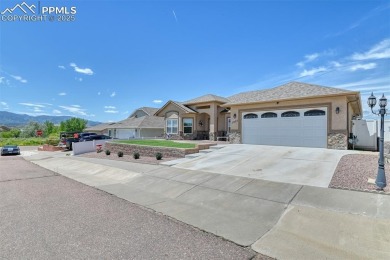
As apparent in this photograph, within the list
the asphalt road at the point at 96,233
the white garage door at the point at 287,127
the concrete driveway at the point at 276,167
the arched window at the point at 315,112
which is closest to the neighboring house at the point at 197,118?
the white garage door at the point at 287,127

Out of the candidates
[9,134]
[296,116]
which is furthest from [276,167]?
[9,134]

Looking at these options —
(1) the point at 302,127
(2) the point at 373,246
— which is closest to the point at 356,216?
(2) the point at 373,246

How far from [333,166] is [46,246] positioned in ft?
34.7

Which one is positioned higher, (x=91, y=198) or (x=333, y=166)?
(x=333, y=166)

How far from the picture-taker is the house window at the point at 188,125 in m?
26.5

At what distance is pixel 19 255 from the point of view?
3746mm

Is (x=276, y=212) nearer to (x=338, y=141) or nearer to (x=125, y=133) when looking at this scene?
(x=338, y=141)

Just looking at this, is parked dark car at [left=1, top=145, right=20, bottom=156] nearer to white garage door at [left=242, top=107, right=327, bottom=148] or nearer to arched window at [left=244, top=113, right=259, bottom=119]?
white garage door at [left=242, top=107, right=327, bottom=148]

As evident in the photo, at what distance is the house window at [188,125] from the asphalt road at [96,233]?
19.6 meters

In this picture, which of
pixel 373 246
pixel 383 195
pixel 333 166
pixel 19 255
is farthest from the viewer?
pixel 333 166

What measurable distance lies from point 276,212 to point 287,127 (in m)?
13.1

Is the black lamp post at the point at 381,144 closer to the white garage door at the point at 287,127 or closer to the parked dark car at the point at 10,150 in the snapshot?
the white garage door at the point at 287,127

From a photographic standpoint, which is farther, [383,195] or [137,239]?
[383,195]

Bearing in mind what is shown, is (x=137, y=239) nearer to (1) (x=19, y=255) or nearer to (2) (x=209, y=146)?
(1) (x=19, y=255)
